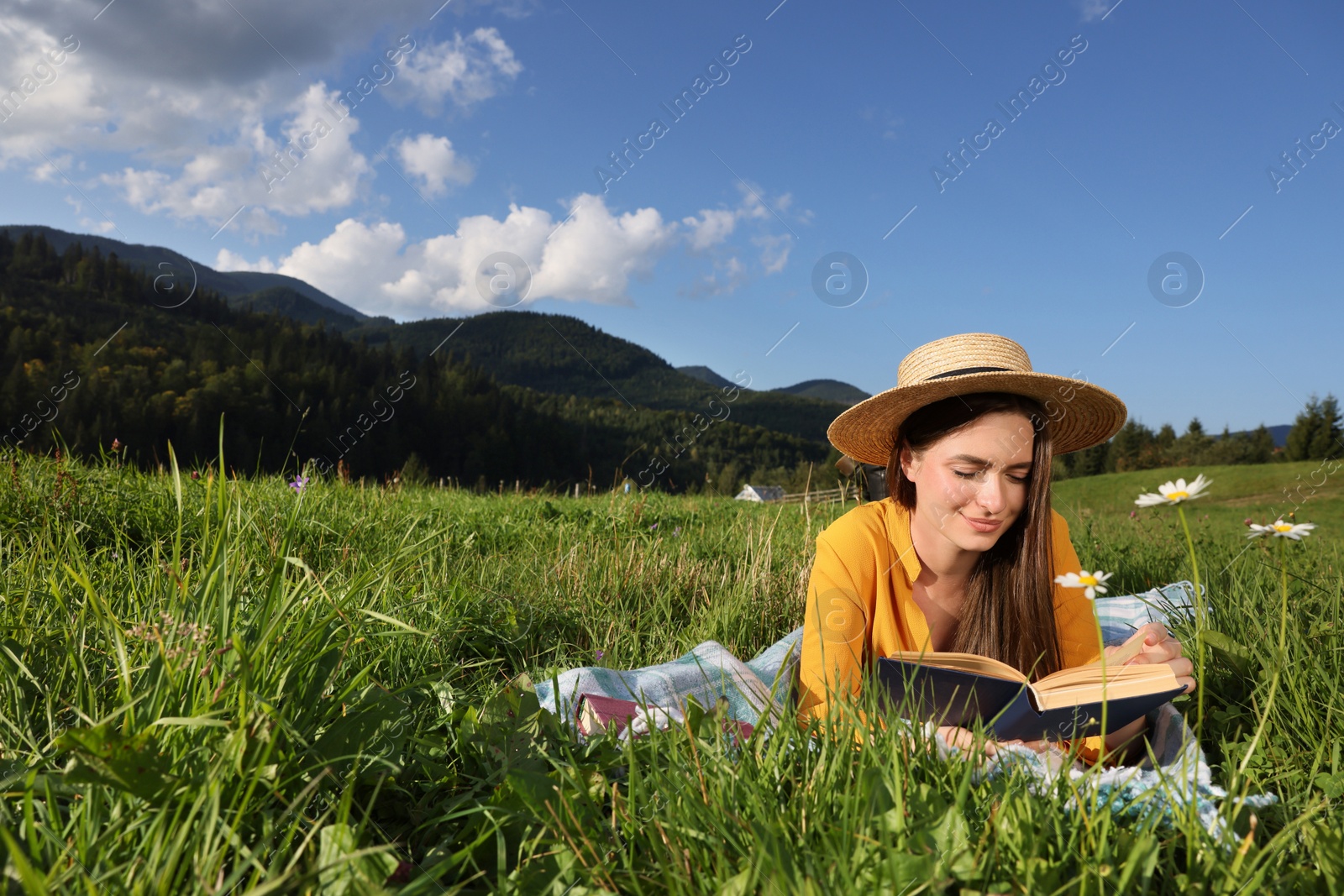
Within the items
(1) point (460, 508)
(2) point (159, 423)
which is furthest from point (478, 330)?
(1) point (460, 508)

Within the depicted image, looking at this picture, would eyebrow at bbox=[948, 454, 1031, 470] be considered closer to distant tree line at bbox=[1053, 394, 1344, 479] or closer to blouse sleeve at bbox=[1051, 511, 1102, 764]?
blouse sleeve at bbox=[1051, 511, 1102, 764]

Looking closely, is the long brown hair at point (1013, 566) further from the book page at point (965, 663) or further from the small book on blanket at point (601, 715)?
the small book on blanket at point (601, 715)

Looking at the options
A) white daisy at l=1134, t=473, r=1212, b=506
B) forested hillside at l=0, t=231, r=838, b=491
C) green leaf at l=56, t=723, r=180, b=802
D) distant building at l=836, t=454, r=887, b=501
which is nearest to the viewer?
green leaf at l=56, t=723, r=180, b=802

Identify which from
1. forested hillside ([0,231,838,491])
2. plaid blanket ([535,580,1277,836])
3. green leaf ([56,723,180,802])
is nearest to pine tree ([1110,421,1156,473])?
forested hillside ([0,231,838,491])

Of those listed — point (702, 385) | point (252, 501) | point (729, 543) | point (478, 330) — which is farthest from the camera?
point (478, 330)

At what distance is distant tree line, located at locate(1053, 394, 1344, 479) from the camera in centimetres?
3944

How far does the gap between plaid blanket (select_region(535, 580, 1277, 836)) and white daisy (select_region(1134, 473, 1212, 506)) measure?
0.40 meters

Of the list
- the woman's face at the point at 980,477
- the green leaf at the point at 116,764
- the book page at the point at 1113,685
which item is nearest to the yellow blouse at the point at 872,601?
the woman's face at the point at 980,477

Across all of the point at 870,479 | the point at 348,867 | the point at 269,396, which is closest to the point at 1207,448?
the point at 870,479

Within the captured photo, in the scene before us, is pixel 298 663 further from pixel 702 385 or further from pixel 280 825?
pixel 702 385

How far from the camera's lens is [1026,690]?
1.72 metres

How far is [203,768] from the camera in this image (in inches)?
46.3

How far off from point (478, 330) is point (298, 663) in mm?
149325

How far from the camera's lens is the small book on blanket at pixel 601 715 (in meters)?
1.82
